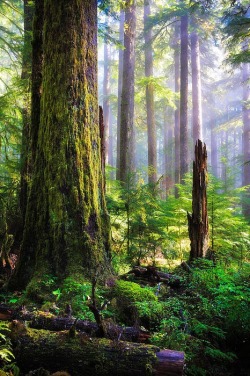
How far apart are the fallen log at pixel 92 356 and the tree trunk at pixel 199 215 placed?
4306 mm

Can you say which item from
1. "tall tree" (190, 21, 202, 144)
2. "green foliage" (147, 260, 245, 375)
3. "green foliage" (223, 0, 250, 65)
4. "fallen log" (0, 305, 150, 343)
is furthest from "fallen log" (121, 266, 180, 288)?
"tall tree" (190, 21, 202, 144)

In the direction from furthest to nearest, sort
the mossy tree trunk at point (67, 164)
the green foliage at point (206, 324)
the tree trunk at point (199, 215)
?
the tree trunk at point (199, 215) → the mossy tree trunk at point (67, 164) → the green foliage at point (206, 324)

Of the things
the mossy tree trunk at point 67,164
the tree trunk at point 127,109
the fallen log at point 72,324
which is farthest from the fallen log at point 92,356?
the tree trunk at point 127,109

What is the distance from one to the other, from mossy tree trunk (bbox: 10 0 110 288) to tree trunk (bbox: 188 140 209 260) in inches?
101

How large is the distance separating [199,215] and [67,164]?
3.44 m

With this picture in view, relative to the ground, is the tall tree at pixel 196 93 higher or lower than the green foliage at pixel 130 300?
higher

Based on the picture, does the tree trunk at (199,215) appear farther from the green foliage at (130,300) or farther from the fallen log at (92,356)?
the fallen log at (92,356)

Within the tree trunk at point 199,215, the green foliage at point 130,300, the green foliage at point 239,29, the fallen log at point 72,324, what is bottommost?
the green foliage at point 130,300

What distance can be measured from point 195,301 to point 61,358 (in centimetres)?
251

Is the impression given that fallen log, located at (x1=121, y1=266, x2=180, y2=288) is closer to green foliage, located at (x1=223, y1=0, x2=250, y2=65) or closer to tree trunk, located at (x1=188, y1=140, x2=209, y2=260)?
tree trunk, located at (x1=188, y1=140, x2=209, y2=260)

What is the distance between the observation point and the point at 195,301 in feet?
14.0

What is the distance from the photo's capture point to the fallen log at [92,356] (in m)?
2.20

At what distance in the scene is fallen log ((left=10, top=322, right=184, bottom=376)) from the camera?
7.22 feet

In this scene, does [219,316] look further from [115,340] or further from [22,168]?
[22,168]
